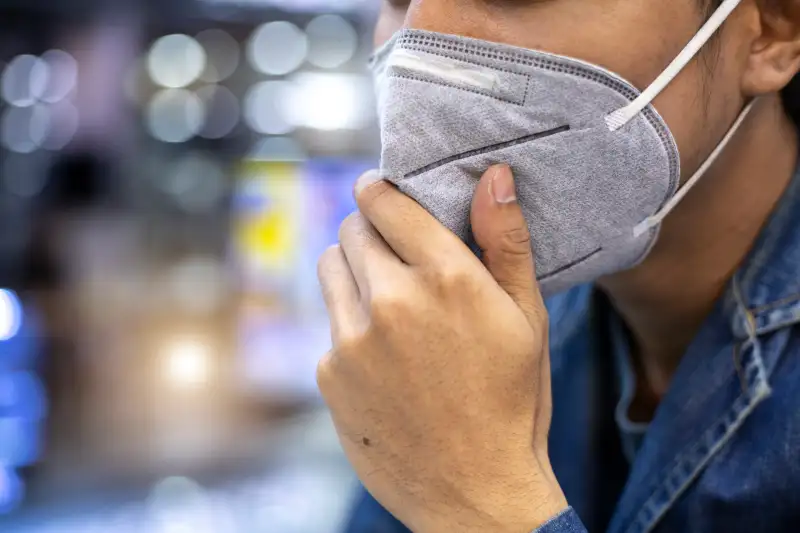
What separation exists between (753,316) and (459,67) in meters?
0.56

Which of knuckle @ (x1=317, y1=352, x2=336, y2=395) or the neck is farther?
the neck

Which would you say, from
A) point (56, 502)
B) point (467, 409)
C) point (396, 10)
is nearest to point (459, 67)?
point (396, 10)

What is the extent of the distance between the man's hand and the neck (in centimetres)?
37

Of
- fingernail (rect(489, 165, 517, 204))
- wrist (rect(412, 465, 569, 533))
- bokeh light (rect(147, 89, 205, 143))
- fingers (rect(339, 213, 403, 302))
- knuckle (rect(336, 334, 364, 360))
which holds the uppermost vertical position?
fingernail (rect(489, 165, 517, 204))

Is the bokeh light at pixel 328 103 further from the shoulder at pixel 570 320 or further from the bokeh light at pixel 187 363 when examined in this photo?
the shoulder at pixel 570 320

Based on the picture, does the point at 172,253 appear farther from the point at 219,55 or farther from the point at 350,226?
the point at 350,226

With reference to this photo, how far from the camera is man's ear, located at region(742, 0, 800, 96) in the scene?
3.25 feet

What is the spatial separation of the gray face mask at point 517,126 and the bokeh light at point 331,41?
2029mm

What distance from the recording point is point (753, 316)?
3.43 ft

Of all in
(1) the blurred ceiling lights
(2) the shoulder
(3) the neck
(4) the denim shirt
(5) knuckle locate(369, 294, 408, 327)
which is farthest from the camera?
(1) the blurred ceiling lights

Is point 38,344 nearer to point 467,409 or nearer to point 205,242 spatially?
point 205,242

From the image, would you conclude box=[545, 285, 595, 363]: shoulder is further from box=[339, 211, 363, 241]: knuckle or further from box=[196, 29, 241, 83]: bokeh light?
box=[196, 29, 241, 83]: bokeh light

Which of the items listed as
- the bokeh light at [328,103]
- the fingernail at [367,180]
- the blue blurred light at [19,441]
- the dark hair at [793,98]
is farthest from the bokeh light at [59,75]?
the dark hair at [793,98]

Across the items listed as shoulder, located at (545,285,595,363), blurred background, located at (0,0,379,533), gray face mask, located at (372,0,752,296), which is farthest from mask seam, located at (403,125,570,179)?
blurred background, located at (0,0,379,533)
